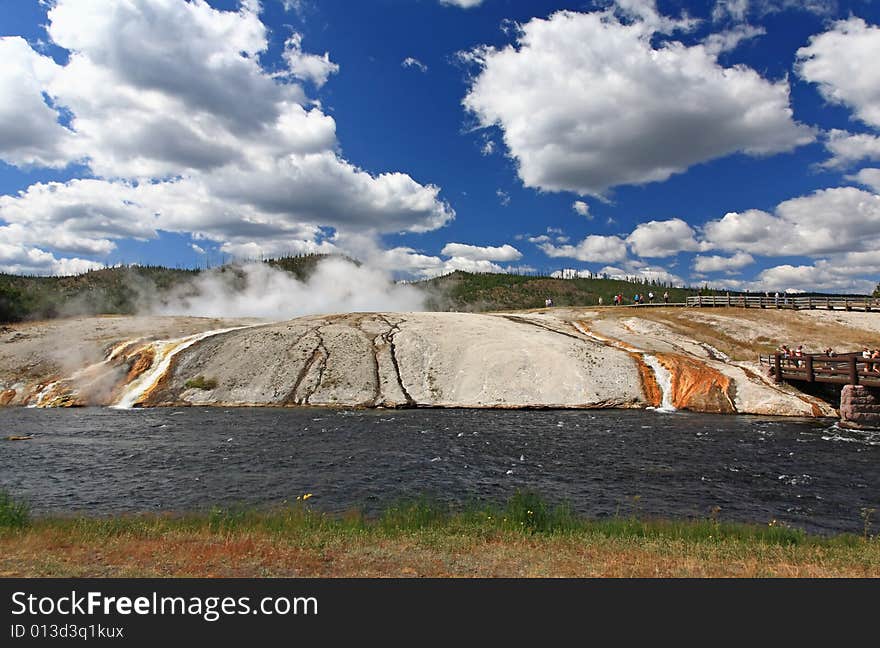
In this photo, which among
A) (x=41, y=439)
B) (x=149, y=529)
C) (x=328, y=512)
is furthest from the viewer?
(x=41, y=439)

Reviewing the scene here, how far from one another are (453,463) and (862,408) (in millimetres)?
26983

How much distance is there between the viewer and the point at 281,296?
4747 inches

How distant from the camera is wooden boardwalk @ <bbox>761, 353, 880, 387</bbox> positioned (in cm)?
3423

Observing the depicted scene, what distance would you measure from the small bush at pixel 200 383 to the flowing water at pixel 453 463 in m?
7.25

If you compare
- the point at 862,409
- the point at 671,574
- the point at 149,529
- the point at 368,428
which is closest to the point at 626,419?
the point at 862,409

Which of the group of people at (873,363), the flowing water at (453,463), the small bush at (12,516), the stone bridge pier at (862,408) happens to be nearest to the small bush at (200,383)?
the flowing water at (453,463)

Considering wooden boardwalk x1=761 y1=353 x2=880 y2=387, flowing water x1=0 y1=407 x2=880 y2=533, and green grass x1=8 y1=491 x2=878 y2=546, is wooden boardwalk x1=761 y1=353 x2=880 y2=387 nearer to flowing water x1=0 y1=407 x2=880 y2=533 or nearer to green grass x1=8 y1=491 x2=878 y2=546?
flowing water x1=0 y1=407 x2=880 y2=533

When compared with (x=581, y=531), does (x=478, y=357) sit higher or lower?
higher

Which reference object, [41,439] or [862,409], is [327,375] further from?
[862,409]

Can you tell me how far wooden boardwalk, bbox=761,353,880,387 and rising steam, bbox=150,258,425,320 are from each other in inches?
3072

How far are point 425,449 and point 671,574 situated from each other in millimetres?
18210

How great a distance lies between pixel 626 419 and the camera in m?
36.6

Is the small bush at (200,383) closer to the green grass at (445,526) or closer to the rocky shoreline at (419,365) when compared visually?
the rocky shoreline at (419,365)
